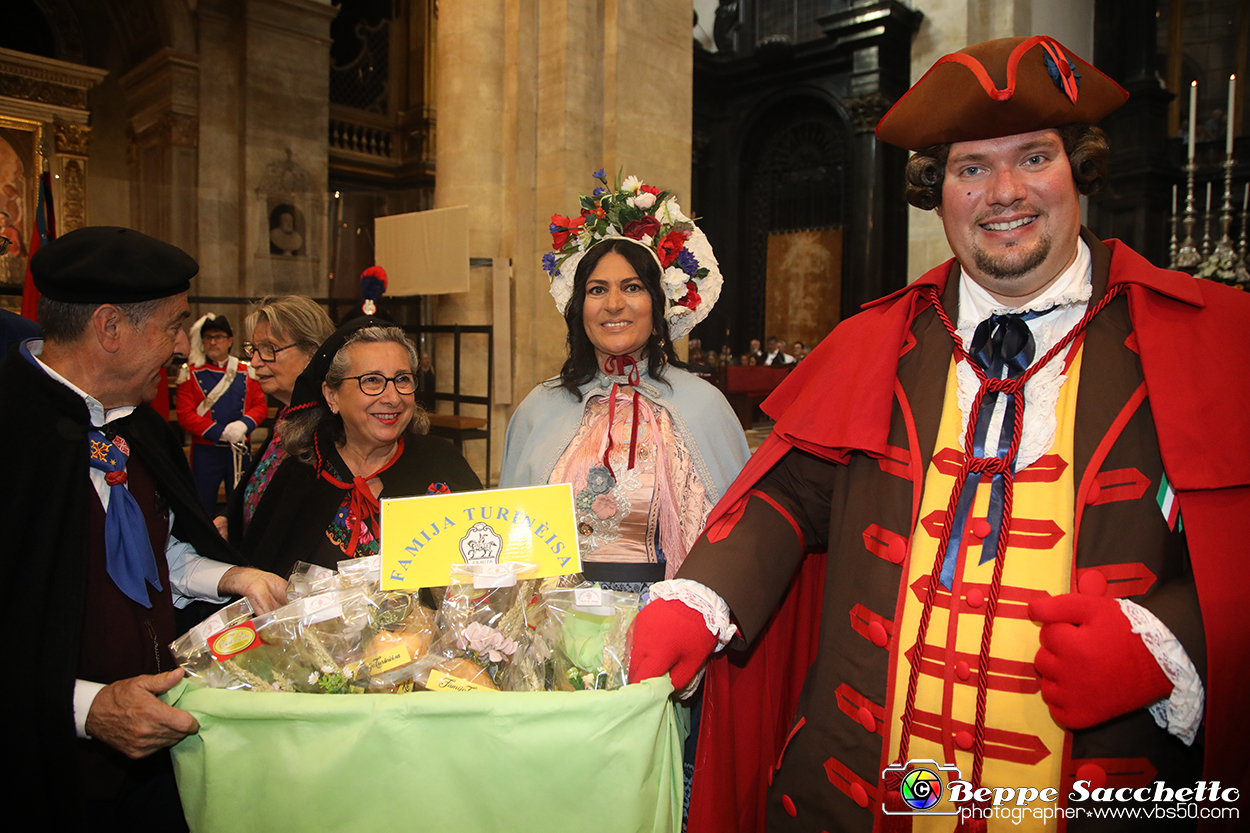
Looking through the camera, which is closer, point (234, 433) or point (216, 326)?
point (234, 433)

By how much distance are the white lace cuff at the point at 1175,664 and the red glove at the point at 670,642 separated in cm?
70

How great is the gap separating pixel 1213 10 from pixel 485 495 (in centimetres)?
1761

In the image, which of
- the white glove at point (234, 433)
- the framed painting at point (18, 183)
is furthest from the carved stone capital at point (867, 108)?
A: the framed painting at point (18, 183)

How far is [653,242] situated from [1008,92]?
60.2 inches

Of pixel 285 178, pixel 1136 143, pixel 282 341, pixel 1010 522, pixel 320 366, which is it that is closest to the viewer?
pixel 1010 522

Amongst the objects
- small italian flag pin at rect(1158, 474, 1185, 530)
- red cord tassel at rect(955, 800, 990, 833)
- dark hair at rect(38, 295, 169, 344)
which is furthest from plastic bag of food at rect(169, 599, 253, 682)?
small italian flag pin at rect(1158, 474, 1185, 530)

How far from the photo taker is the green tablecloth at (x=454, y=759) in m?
1.18

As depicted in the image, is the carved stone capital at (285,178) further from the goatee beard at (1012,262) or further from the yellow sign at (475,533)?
the goatee beard at (1012,262)

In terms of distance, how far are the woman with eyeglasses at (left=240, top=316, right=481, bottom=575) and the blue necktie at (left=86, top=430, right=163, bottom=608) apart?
0.61 m

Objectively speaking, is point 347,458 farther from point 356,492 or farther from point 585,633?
point 585,633

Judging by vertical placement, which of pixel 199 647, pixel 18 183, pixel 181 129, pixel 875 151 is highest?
pixel 875 151

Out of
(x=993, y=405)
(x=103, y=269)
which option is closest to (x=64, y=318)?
(x=103, y=269)

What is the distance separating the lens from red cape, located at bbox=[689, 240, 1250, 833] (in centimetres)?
122

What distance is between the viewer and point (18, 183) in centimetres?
1045
